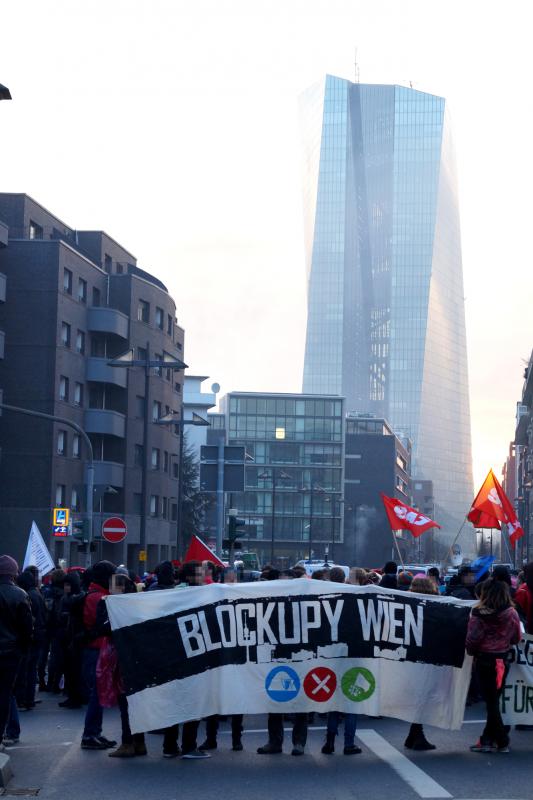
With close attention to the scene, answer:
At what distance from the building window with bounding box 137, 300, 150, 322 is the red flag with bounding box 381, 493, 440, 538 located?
1506 inches

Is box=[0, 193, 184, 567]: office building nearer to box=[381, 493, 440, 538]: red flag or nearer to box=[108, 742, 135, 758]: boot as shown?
box=[381, 493, 440, 538]: red flag

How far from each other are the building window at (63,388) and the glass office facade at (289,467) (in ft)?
234

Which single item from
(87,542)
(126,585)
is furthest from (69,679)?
(87,542)

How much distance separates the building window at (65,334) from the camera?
6247cm

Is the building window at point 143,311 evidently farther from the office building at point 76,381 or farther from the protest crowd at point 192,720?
the protest crowd at point 192,720

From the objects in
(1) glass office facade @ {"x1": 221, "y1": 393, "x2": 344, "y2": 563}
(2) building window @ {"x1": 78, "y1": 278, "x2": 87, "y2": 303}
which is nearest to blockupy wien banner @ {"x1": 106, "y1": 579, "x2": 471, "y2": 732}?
(2) building window @ {"x1": 78, "y1": 278, "x2": 87, "y2": 303}

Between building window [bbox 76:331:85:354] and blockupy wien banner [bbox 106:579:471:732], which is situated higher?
building window [bbox 76:331:85:354]

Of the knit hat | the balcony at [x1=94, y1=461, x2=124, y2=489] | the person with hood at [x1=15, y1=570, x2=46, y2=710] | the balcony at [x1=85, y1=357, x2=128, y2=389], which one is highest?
the balcony at [x1=85, y1=357, x2=128, y2=389]

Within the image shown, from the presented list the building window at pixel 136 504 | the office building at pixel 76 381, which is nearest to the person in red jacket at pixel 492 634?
the office building at pixel 76 381

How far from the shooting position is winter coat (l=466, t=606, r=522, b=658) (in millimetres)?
12289

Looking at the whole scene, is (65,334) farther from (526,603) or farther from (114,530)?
(526,603)

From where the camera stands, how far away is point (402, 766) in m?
11.6

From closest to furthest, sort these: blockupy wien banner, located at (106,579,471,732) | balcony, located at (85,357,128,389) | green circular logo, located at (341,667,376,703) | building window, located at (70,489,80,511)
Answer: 1. blockupy wien banner, located at (106,579,471,732)
2. green circular logo, located at (341,667,376,703)
3. building window, located at (70,489,80,511)
4. balcony, located at (85,357,128,389)

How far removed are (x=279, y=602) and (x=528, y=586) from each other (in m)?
3.03
